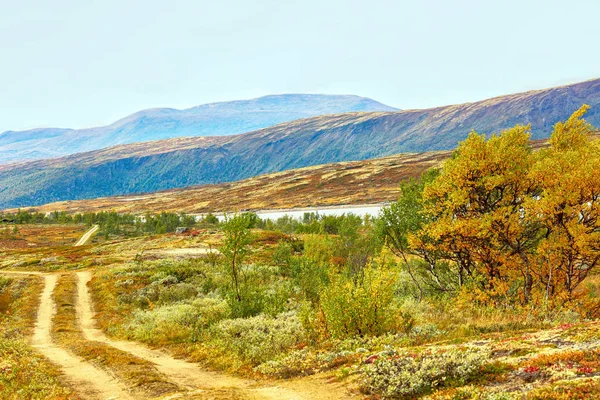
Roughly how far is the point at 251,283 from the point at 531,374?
800 inches

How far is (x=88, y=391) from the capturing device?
15109mm

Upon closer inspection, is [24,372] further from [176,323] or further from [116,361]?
[176,323]

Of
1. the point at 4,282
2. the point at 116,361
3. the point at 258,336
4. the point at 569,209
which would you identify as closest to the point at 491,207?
the point at 569,209

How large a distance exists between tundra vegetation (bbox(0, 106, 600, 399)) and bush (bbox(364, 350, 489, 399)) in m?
0.04

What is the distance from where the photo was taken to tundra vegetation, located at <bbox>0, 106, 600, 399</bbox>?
10586mm

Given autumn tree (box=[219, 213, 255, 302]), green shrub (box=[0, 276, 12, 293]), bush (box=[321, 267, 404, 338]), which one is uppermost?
autumn tree (box=[219, 213, 255, 302])

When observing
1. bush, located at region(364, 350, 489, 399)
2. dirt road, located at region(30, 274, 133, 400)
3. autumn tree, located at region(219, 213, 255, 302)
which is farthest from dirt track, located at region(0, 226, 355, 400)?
autumn tree, located at region(219, 213, 255, 302)

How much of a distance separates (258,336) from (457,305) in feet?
35.7

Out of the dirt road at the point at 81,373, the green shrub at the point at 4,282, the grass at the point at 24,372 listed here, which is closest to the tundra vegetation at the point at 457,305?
the grass at the point at 24,372

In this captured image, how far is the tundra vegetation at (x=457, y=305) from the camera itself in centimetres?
1059

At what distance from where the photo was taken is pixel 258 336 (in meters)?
19.5

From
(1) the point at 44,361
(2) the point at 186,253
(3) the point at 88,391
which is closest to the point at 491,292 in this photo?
(3) the point at 88,391

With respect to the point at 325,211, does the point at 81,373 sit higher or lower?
higher

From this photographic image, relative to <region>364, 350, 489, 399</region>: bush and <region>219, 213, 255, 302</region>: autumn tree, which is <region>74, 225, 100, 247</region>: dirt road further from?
<region>364, 350, 489, 399</region>: bush
